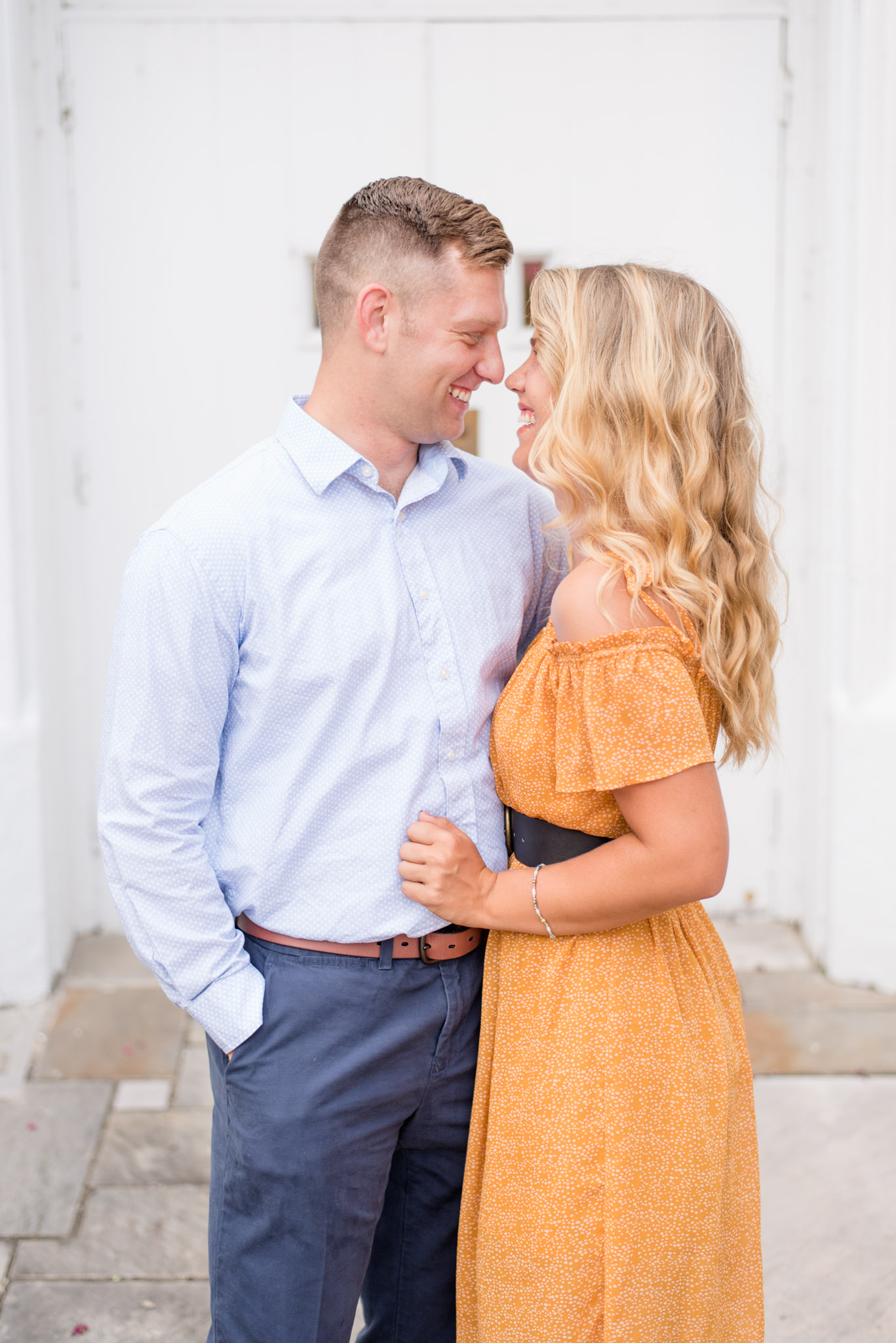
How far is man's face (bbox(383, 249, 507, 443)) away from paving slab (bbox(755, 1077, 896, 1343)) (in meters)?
1.88

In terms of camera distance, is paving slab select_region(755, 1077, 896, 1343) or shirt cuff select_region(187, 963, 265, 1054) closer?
shirt cuff select_region(187, 963, 265, 1054)

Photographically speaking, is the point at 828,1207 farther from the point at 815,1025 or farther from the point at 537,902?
the point at 537,902

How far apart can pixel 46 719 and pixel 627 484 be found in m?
2.45

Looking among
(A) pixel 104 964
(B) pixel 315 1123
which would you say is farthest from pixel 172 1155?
(B) pixel 315 1123

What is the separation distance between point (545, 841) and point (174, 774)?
1.64 ft

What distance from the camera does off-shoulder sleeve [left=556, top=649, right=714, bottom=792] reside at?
1.45 m

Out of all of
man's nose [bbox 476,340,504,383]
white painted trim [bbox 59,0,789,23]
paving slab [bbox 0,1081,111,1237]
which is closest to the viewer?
man's nose [bbox 476,340,504,383]

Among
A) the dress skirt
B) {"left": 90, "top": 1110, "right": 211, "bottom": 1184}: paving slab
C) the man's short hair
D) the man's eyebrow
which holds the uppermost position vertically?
the man's short hair

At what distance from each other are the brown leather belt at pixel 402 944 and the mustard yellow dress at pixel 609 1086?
0.23ft

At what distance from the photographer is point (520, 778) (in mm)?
1604

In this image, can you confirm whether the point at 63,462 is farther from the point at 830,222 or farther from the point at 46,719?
the point at 830,222

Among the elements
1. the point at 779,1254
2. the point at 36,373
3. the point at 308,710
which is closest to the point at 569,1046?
the point at 308,710

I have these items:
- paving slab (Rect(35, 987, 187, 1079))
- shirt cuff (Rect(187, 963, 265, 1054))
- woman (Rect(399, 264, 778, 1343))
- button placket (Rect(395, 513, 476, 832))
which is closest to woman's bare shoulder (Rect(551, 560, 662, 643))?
woman (Rect(399, 264, 778, 1343))

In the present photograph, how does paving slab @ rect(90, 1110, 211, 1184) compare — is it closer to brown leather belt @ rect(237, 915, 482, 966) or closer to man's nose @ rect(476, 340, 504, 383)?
brown leather belt @ rect(237, 915, 482, 966)
